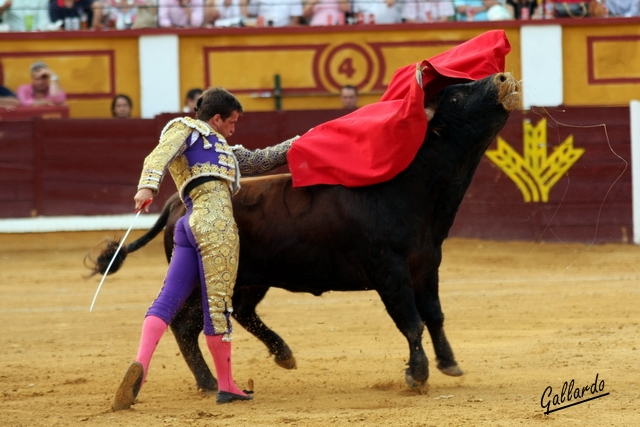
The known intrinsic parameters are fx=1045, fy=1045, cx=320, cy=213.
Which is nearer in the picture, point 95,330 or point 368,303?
point 95,330

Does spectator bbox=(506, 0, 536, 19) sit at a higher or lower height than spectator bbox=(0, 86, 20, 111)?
higher

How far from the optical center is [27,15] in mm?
11180

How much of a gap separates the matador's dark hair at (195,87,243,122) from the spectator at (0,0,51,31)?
24.7 feet

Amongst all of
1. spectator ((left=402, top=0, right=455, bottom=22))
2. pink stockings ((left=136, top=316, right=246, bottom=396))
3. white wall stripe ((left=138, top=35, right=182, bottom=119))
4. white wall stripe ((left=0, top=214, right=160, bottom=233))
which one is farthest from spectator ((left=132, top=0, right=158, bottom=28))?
pink stockings ((left=136, top=316, right=246, bottom=396))

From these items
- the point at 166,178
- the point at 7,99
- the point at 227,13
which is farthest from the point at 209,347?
the point at 227,13

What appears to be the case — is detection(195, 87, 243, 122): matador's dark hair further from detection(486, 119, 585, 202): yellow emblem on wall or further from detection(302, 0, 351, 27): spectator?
detection(302, 0, 351, 27): spectator

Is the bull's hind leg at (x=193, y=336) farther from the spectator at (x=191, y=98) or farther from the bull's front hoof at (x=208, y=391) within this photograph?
the spectator at (x=191, y=98)

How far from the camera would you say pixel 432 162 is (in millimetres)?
4355

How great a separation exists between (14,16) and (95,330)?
19.6 ft

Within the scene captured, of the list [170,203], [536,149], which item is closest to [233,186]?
[170,203]

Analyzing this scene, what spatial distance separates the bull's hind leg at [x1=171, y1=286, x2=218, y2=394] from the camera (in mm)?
4449

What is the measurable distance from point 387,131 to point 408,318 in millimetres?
775

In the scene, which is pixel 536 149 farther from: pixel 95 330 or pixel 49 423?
pixel 49 423

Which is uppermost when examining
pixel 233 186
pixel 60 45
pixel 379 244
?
pixel 60 45
